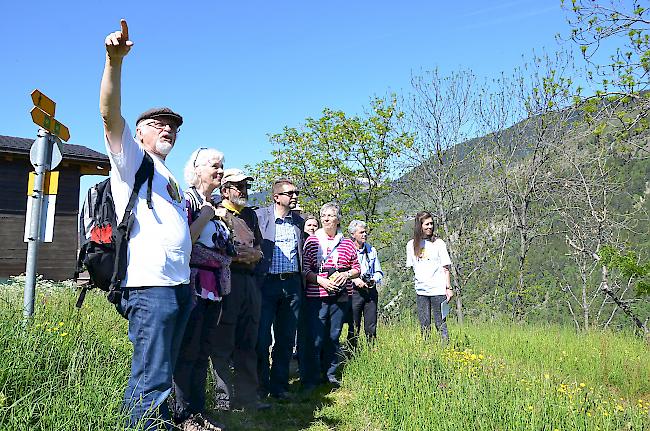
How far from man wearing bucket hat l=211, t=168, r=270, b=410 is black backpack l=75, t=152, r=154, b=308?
137cm

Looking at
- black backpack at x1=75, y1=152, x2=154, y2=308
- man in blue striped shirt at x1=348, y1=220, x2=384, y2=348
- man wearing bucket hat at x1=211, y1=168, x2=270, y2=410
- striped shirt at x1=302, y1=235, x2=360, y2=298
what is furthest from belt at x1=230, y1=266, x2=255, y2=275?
man in blue striped shirt at x1=348, y1=220, x2=384, y2=348

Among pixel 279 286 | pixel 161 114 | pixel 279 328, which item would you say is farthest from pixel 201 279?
pixel 279 328

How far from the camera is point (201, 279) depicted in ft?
11.7

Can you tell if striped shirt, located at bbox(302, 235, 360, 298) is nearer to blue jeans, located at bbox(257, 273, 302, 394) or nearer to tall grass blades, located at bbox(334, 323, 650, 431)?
blue jeans, located at bbox(257, 273, 302, 394)

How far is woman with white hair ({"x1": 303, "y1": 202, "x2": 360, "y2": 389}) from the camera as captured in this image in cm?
539

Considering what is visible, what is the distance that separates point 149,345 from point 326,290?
9.57ft

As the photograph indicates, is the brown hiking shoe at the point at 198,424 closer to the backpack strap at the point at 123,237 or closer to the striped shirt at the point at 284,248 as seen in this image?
the backpack strap at the point at 123,237

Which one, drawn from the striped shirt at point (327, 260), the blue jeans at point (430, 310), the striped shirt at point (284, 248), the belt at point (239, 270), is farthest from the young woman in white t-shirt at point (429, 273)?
the belt at point (239, 270)

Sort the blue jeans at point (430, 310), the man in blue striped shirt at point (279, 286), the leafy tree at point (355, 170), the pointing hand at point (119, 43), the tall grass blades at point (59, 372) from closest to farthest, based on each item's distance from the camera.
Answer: the pointing hand at point (119, 43)
the tall grass blades at point (59, 372)
the man in blue striped shirt at point (279, 286)
the blue jeans at point (430, 310)
the leafy tree at point (355, 170)

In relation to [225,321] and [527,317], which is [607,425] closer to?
[225,321]

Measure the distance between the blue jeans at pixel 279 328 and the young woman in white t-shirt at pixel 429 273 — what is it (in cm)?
230

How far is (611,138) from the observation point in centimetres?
798

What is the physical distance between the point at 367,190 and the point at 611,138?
6644 millimetres

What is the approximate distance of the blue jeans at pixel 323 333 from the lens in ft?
17.7
